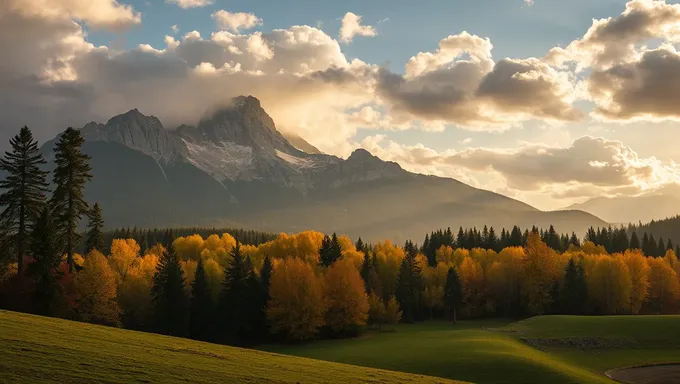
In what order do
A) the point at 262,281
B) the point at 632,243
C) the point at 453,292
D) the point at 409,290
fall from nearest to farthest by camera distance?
the point at 262,281 → the point at 409,290 → the point at 453,292 → the point at 632,243

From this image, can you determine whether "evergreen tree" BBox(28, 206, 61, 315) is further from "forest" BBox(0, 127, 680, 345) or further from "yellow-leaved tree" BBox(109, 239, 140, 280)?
"yellow-leaved tree" BBox(109, 239, 140, 280)

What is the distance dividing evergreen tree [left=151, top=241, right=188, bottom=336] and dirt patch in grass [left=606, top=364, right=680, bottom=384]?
67.8 metres

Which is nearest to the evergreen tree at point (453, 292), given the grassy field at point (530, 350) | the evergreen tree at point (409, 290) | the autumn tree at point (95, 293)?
the evergreen tree at point (409, 290)

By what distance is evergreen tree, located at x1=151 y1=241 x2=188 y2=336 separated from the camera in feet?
315

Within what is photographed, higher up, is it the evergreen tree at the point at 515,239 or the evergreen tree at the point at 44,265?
the evergreen tree at the point at 515,239

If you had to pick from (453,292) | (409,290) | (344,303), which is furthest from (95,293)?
(453,292)

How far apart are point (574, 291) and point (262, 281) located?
69.6 meters

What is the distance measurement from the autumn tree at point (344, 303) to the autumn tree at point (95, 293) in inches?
1447

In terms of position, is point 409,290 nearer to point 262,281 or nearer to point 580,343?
point 262,281

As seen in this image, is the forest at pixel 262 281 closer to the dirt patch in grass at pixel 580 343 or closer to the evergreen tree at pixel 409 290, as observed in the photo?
the evergreen tree at pixel 409 290

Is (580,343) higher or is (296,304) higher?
(296,304)

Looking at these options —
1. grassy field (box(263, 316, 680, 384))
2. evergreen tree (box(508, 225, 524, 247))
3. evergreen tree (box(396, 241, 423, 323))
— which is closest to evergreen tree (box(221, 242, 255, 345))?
grassy field (box(263, 316, 680, 384))

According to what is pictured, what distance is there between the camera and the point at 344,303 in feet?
328

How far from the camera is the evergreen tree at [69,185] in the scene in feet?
206
